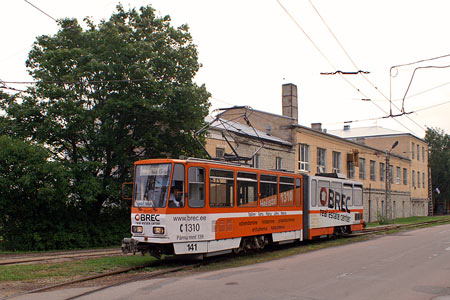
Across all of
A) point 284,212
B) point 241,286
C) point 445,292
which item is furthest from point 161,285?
point 284,212

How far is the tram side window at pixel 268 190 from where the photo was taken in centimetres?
1565

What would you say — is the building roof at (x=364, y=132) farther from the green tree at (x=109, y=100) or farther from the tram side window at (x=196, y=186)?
the tram side window at (x=196, y=186)

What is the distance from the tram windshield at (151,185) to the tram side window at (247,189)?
281cm

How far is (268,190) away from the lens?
52.6ft

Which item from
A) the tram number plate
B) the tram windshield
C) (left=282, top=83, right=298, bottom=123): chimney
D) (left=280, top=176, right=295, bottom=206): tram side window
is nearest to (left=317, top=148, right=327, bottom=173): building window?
(left=282, top=83, right=298, bottom=123): chimney

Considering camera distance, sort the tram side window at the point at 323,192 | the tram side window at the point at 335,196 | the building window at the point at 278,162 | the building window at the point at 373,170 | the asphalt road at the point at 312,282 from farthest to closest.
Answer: the building window at the point at 373,170 → the building window at the point at 278,162 → the tram side window at the point at 335,196 → the tram side window at the point at 323,192 → the asphalt road at the point at 312,282

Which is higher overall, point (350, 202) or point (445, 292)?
point (350, 202)

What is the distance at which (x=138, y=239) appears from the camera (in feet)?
41.6

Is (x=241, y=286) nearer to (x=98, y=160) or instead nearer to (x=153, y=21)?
(x=98, y=160)

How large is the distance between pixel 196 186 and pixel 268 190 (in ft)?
12.7

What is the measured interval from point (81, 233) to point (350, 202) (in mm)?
12946

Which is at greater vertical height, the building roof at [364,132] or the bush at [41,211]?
the building roof at [364,132]

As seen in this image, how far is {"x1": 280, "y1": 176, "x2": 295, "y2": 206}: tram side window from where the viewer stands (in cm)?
1695

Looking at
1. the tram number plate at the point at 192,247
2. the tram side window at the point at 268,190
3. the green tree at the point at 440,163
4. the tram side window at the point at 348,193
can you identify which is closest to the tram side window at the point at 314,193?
the tram side window at the point at 268,190
